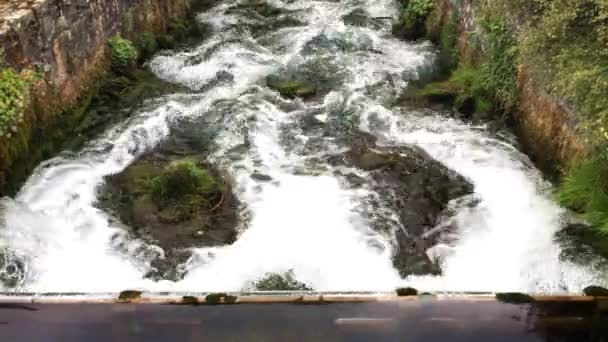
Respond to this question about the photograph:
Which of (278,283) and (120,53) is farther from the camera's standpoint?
(120,53)

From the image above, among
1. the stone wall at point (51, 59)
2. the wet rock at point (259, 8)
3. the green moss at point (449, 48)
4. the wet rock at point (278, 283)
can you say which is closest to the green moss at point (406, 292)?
the wet rock at point (278, 283)

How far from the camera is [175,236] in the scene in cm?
731

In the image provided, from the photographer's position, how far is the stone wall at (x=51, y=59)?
7.96 metres

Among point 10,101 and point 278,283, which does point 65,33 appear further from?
point 278,283

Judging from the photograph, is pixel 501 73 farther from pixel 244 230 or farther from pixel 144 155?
pixel 144 155

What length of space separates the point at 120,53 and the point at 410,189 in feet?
17.3

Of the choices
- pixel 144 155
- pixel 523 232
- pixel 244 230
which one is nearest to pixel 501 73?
pixel 523 232

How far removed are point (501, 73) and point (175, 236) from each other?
506 centimetres

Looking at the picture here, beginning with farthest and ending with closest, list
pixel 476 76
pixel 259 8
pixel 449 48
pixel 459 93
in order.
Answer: pixel 259 8, pixel 449 48, pixel 459 93, pixel 476 76

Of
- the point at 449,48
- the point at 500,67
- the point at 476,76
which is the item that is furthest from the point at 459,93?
the point at 449,48

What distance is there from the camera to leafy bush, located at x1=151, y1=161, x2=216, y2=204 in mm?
7754

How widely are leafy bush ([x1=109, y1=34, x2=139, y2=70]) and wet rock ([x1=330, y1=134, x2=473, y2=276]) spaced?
396 centimetres

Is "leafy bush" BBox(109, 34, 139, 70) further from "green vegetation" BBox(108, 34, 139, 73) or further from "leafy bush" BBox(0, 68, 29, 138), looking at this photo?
"leafy bush" BBox(0, 68, 29, 138)

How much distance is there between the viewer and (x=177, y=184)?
7773mm
